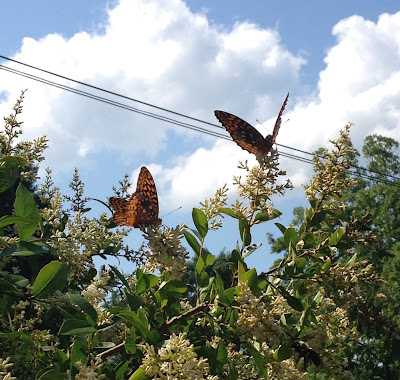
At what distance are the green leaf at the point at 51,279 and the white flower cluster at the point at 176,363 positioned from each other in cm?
38

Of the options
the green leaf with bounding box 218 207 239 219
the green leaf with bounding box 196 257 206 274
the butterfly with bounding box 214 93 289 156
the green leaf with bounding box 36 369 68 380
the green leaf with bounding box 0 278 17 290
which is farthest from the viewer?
the butterfly with bounding box 214 93 289 156

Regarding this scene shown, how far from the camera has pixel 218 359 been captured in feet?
5.77

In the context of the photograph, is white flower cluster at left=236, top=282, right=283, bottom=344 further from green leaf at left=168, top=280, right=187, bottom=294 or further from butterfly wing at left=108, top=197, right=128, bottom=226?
butterfly wing at left=108, top=197, right=128, bottom=226

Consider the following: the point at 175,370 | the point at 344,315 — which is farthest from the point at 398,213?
the point at 175,370

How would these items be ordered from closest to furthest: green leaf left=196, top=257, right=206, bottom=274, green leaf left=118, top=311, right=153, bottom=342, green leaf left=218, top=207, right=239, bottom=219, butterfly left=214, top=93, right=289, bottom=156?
green leaf left=118, top=311, right=153, bottom=342, green leaf left=196, top=257, right=206, bottom=274, green leaf left=218, top=207, right=239, bottom=219, butterfly left=214, top=93, right=289, bottom=156

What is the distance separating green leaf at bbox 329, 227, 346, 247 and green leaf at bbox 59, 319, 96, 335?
95 centimetres

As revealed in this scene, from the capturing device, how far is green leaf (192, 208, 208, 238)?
6.06 ft

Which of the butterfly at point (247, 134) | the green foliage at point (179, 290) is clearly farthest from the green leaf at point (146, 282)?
the butterfly at point (247, 134)

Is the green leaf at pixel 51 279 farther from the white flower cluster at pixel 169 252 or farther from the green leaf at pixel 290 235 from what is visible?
A: the green leaf at pixel 290 235

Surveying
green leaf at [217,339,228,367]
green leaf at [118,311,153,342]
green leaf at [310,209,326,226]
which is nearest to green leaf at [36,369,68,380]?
green leaf at [118,311,153,342]

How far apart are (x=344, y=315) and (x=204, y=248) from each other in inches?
35.0

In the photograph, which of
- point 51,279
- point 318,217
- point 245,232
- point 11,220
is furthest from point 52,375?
point 318,217

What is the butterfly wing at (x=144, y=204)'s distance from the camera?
1.93 m

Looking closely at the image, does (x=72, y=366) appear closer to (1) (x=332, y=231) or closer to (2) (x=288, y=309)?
(2) (x=288, y=309)
